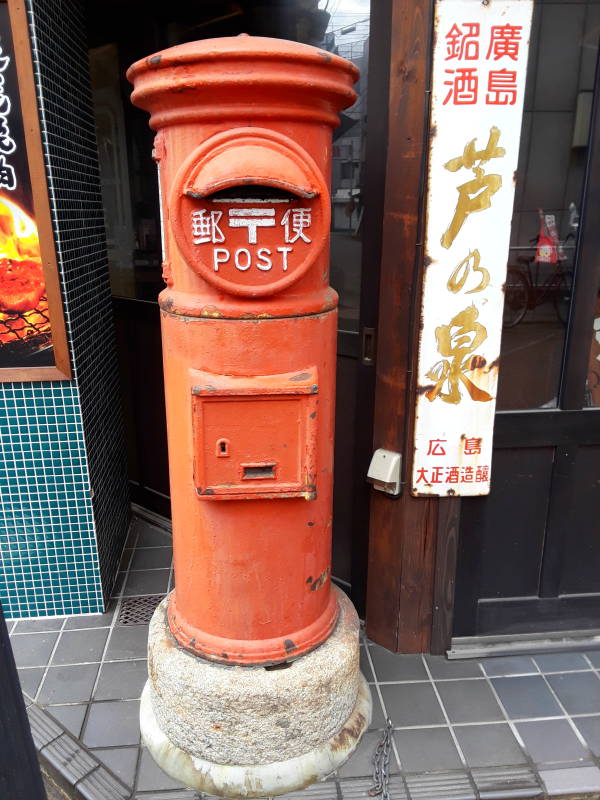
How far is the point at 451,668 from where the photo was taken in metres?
3.22

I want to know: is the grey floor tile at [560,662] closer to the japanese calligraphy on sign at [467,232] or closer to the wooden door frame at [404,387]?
the wooden door frame at [404,387]

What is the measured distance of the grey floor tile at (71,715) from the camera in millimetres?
2823

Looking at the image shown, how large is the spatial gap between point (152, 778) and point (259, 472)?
4.72 feet

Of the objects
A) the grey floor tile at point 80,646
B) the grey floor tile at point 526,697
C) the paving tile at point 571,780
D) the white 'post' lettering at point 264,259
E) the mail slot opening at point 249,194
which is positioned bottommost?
the paving tile at point 571,780

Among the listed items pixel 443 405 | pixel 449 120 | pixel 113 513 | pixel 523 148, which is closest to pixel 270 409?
pixel 443 405

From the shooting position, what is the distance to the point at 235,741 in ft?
8.25

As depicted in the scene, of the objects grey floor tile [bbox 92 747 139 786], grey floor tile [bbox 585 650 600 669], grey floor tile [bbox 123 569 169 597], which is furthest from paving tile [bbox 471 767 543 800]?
grey floor tile [bbox 123 569 169 597]

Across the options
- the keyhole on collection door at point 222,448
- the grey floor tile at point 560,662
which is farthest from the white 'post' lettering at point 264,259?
the grey floor tile at point 560,662

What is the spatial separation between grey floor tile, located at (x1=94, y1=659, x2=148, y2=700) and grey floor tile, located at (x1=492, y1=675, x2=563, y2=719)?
178cm

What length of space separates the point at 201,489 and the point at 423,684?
1.70m

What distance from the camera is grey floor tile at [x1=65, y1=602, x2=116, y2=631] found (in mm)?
3539

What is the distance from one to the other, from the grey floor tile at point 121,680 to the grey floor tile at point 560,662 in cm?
206

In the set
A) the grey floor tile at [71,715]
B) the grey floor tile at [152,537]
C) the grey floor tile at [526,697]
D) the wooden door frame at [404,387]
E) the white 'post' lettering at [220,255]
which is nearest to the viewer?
the white 'post' lettering at [220,255]

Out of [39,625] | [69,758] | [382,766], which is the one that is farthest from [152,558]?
[382,766]
